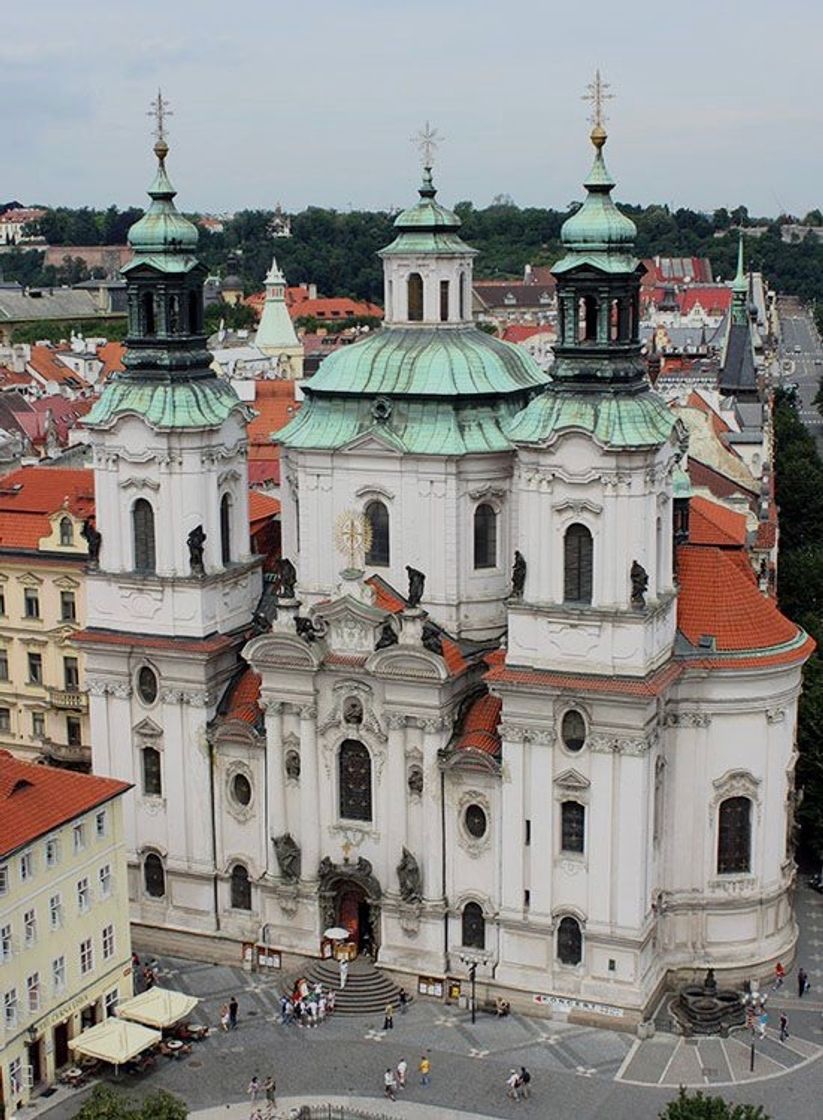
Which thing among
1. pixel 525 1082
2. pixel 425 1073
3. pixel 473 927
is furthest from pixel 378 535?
pixel 525 1082

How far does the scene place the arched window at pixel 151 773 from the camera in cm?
6419

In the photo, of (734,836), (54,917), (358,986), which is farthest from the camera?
(358,986)

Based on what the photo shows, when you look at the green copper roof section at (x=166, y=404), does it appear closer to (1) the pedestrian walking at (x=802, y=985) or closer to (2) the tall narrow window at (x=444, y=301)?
(2) the tall narrow window at (x=444, y=301)

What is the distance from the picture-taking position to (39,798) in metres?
54.6

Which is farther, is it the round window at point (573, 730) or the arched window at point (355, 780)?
the arched window at point (355, 780)

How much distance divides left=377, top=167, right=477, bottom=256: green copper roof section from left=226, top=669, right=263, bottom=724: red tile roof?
17026 mm

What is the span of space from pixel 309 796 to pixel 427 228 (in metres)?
21.8

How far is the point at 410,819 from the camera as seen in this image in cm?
6000

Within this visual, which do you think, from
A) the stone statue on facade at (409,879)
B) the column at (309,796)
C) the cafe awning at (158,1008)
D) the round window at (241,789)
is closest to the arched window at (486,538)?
the column at (309,796)

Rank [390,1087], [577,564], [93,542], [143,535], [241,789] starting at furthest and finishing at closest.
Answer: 1. [241,789]
2. [93,542]
3. [143,535]
4. [577,564]
5. [390,1087]

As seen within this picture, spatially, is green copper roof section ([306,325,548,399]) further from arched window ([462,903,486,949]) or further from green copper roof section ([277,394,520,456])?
arched window ([462,903,486,949])

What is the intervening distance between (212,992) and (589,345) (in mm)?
27658

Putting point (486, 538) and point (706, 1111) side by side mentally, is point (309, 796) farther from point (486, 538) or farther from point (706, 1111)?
point (706, 1111)

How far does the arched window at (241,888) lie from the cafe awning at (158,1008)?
23.2 ft
